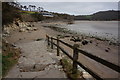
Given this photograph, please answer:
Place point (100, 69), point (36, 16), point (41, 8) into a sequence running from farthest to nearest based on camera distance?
point (41, 8) → point (36, 16) → point (100, 69)

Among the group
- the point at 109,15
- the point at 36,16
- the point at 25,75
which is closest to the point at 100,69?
the point at 25,75

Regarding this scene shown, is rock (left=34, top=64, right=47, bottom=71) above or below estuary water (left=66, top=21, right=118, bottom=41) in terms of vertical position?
below

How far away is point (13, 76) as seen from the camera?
3.53 m

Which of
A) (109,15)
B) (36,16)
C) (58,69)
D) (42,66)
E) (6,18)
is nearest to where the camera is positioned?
(58,69)

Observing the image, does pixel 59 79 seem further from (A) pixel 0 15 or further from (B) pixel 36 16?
(B) pixel 36 16

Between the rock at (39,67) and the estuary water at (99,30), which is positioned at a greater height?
the estuary water at (99,30)

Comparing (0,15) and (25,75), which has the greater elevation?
(0,15)

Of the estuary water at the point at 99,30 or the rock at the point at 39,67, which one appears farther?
the estuary water at the point at 99,30

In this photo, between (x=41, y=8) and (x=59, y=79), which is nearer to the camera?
(x=59, y=79)

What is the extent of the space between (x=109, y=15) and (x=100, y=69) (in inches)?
3866

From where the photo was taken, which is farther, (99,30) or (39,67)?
(99,30)

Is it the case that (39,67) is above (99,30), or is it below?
below

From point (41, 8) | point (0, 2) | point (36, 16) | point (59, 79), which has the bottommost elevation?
point (59, 79)

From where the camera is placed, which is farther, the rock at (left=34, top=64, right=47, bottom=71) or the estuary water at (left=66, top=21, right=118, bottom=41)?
the estuary water at (left=66, top=21, right=118, bottom=41)
